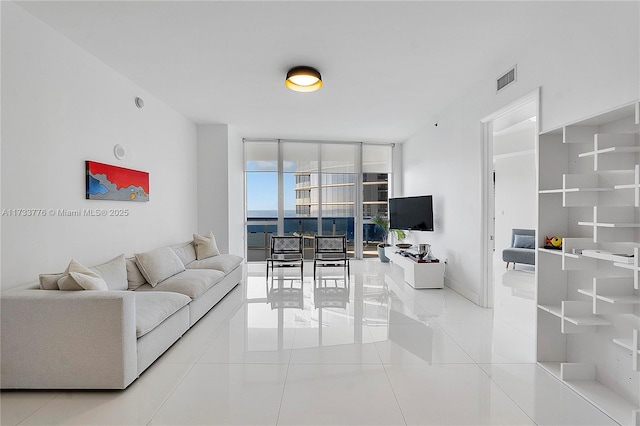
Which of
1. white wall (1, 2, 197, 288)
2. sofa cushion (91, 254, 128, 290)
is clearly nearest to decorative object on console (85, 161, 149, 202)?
white wall (1, 2, 197, 288)

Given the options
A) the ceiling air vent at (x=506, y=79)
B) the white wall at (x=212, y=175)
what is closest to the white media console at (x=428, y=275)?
the ceiling air vent at (x=506, y=79)

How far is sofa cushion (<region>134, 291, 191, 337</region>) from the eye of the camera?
255cm

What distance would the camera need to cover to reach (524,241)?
6.75 m

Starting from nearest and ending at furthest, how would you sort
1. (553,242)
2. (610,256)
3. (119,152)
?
(610,256) < (553,242) < (119,152)

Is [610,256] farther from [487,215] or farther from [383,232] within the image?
[383,232]

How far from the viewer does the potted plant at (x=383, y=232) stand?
295 inches

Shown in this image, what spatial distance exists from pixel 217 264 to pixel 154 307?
6.22 ft

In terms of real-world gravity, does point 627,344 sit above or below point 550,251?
below

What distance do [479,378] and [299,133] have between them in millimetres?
5819

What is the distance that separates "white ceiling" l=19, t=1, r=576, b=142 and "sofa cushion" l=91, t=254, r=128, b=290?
7.27ft

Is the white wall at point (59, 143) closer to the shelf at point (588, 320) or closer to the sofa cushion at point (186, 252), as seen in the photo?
the sofa cushion at point (186, 252)

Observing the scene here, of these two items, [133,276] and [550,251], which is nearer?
[550,251]

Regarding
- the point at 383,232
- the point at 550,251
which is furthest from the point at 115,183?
the point at 383,232

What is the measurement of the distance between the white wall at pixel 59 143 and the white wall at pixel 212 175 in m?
A: 1.67
